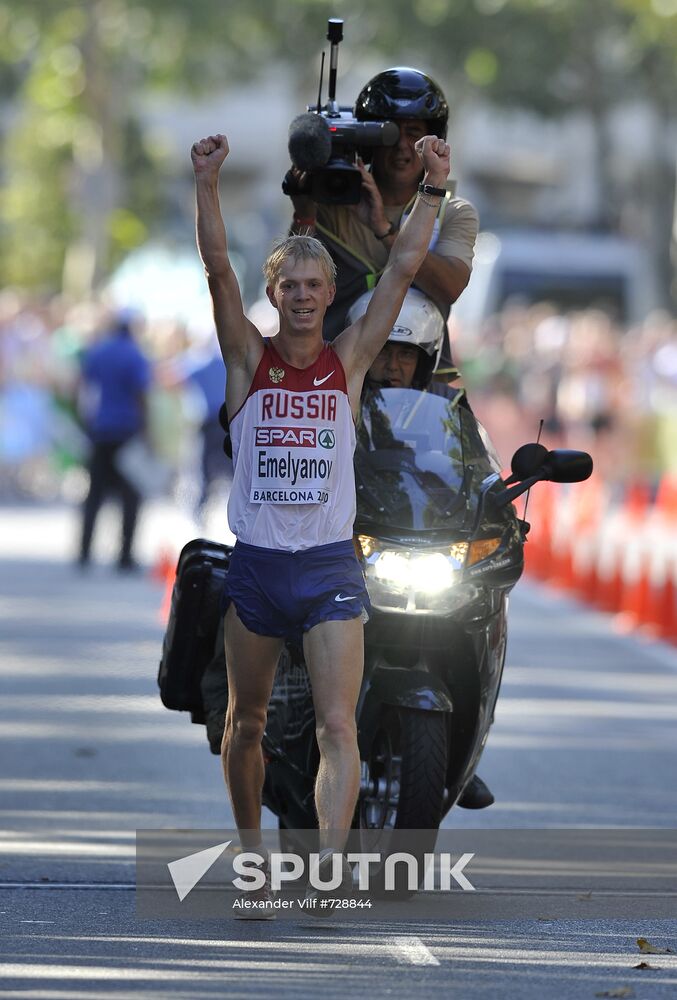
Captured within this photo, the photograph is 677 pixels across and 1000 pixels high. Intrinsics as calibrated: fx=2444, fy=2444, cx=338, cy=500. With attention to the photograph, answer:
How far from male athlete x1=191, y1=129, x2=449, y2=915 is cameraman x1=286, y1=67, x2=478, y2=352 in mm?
626

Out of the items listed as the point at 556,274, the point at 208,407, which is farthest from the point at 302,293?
the point at 556,274

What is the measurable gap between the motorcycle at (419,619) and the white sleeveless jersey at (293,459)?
1.14ft

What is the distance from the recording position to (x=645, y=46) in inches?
1982

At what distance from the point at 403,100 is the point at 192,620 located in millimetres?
1741

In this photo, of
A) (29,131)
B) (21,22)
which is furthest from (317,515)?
(29,131)

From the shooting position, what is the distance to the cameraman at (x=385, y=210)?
7.43 m

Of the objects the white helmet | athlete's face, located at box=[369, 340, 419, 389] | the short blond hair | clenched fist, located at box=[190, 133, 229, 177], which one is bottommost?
athlete's face, located at box=[369, 340, 419, 389]

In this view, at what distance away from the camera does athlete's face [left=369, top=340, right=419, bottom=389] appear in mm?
7355

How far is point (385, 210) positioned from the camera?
25.2ft

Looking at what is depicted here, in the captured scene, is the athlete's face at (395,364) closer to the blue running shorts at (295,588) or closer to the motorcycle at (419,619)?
the motorcycle at (419,619)

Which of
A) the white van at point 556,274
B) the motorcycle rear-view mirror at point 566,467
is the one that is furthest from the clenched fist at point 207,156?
the white van at point 556,274

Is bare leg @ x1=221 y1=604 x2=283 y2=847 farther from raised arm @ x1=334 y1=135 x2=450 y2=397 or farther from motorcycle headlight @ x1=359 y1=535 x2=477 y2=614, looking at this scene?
raised arm @ x1=334 y1=135 x2=450 y2=397

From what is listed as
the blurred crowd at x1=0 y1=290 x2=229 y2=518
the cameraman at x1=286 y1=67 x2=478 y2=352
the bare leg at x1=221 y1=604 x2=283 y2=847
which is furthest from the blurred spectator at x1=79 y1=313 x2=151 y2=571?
the bare leg at x1=221 y1=604 x2=283 y2=847

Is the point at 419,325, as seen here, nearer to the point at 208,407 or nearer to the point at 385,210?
the point at 385,210
